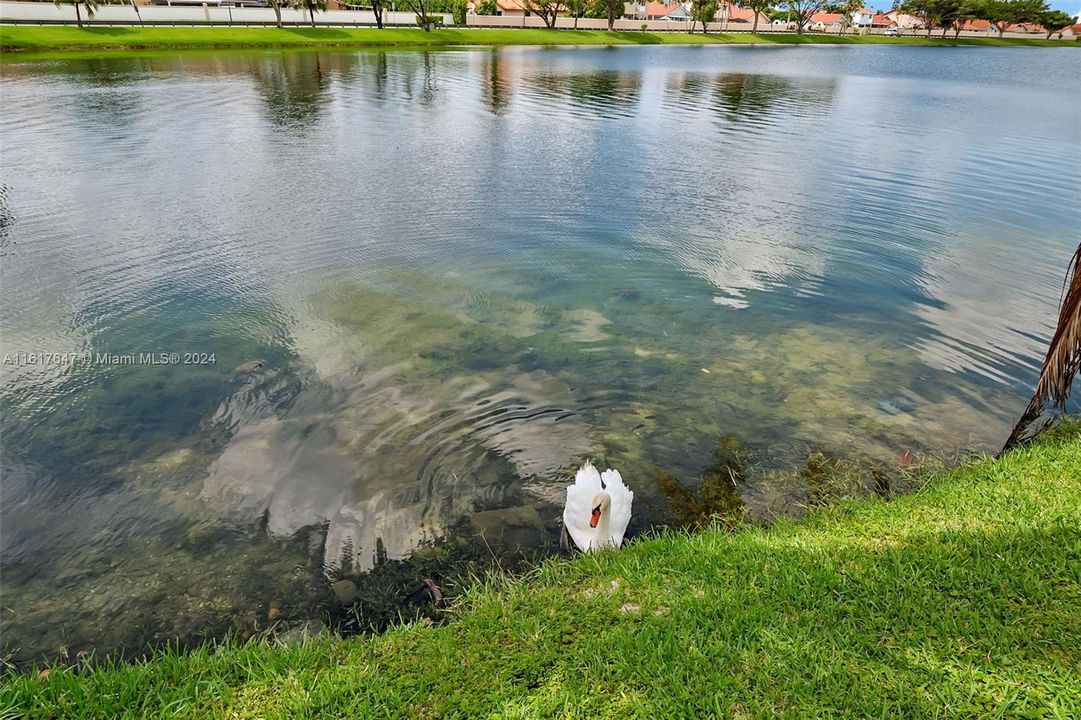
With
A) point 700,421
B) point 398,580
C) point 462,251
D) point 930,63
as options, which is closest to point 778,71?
point 930,63

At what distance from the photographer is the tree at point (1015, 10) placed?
5108 inches

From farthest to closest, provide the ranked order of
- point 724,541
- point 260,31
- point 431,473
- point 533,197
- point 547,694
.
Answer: point 260,31
point 533,197
point 431,473
point 724,541
point 547,694

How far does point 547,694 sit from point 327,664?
4.66ft

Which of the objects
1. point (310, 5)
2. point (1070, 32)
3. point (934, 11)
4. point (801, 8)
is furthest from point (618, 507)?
point (1070, 32)

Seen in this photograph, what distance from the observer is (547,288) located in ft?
33.6

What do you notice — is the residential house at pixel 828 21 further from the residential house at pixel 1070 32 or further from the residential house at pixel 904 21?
the residential house at pixel 1070 32

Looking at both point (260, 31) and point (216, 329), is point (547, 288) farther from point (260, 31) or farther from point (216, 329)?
point (260, 31)

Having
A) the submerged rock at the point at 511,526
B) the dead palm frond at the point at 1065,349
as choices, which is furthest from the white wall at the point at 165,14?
the dead palm frond at the point at 1065,349

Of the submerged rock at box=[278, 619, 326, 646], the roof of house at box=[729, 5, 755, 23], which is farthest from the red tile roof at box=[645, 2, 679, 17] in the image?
the submerged rock at box=[278, 619, 326, 646]

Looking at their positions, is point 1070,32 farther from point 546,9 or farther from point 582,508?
point 582,508

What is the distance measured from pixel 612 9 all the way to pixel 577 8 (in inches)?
346

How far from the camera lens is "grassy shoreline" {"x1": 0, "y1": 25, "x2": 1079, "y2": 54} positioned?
157 ft

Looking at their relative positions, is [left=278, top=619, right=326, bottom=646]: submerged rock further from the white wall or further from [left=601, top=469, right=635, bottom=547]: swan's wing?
the white wall

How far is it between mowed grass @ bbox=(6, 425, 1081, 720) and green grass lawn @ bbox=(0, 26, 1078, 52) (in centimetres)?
5854
